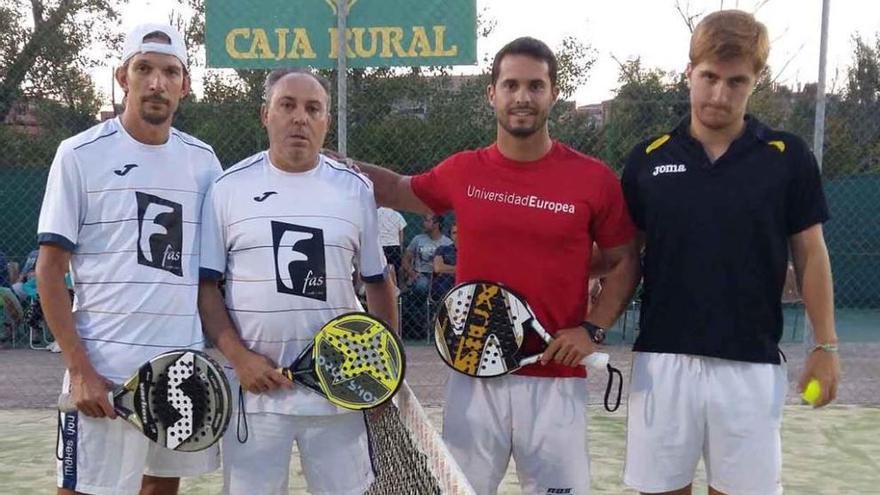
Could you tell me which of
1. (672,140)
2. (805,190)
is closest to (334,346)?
(672,140)

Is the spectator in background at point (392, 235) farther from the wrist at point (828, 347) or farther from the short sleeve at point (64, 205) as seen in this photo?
the wrist at point (828, 347)

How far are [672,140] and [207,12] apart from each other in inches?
171

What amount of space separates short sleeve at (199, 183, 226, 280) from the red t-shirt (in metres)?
0.73

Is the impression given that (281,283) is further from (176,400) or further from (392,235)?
(392,235)

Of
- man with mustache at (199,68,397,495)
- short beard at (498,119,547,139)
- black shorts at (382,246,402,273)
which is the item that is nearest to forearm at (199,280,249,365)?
man with mustache at (199,68,397,495)

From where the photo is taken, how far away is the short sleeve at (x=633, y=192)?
2.83 m

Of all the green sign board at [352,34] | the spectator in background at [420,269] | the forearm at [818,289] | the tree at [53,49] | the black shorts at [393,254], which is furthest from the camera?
the tree at [53,49]

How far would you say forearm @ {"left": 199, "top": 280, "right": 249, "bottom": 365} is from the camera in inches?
107

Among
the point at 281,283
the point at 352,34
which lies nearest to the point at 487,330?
the point at 281,283

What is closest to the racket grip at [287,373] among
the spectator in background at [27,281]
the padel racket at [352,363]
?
the padel racket at [352,363]

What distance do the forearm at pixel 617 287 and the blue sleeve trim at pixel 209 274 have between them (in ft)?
3.70

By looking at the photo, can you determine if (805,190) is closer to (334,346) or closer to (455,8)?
(334,346)

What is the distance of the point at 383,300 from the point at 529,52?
901 mm

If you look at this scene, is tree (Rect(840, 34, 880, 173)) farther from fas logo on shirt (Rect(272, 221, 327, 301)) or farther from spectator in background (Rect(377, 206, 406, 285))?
fas logo on shirt (Rect(272, 221, 327, 301))
